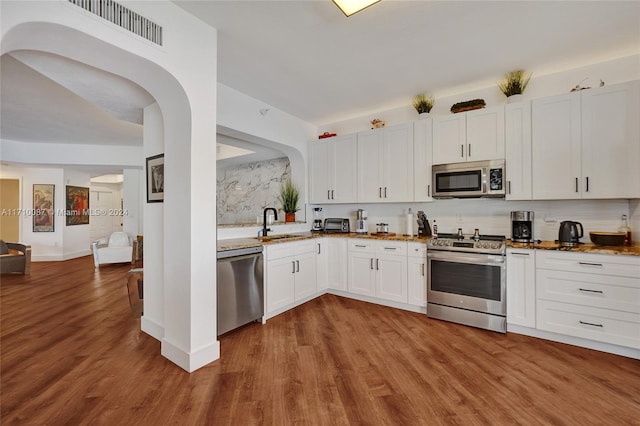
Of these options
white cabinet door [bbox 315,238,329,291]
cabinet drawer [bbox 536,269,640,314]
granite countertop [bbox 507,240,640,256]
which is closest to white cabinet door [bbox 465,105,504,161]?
granite countertop [bbox 507,240,640,256]

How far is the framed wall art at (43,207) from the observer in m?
7.07

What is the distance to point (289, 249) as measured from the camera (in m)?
3.52

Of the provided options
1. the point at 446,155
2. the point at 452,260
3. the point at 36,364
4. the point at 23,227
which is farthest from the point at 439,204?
the point at 23,227

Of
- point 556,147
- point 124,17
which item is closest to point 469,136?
point 556,147

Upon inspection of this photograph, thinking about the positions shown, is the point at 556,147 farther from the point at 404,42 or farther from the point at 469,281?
the point at 404,42

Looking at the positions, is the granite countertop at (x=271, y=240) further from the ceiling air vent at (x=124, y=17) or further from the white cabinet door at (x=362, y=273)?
the ceiling air vent at (x=124, y=17)

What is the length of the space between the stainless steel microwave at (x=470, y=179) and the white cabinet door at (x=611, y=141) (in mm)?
714

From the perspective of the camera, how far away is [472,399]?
1883mm

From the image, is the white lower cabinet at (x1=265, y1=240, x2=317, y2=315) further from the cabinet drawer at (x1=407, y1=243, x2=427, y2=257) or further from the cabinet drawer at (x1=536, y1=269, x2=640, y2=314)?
the cabinet drawer at (x1=536, y1=269, x2=640, y2=314)

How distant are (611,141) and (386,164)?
A: 2226mm

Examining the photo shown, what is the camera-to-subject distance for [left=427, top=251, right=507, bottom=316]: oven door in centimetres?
292

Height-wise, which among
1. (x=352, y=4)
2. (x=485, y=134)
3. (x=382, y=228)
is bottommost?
(x=382, y=228)

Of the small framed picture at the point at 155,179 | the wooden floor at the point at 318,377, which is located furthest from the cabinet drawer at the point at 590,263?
the small framed picture at the point at 155,179

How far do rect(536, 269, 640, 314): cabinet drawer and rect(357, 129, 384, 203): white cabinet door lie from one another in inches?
81.4
